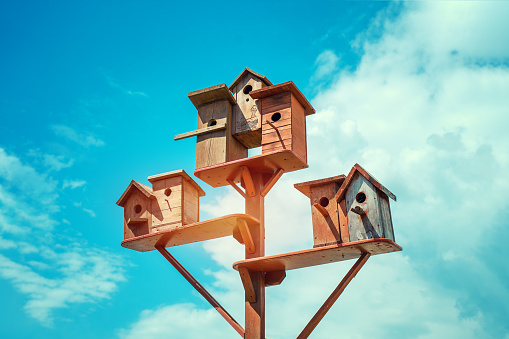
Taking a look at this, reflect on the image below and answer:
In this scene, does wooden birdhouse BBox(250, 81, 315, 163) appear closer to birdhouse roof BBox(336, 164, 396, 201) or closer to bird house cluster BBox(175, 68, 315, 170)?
bird house cluster BBox(175, 68, 315, 170)

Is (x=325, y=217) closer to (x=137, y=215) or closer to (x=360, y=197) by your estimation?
(x=360, y=197)

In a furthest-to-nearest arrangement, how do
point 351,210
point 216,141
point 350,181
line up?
point 216,141 → point 350,181 → point 351,210

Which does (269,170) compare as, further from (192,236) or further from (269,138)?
(192,236)

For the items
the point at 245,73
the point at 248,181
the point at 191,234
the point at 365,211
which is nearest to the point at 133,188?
the point at 191,234

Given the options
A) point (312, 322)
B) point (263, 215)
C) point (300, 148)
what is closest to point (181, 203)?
point (263, 215)

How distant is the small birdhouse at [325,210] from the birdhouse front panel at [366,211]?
5.4 inches

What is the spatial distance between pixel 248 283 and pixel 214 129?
2.08 m

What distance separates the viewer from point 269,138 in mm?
6934

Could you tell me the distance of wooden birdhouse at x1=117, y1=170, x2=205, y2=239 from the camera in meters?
7.30

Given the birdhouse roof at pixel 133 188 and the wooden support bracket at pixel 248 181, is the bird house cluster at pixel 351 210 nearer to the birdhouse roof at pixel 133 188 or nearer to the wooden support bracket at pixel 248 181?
the wooden support bracket at pixel 248 181

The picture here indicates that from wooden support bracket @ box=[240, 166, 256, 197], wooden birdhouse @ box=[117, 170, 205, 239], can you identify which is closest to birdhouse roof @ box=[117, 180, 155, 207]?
wooden birdhouse @ box=[117, 170, 205, 239]

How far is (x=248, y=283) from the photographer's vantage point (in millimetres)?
6523

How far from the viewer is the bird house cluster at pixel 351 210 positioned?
242 inches

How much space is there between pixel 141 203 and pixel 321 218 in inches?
100
